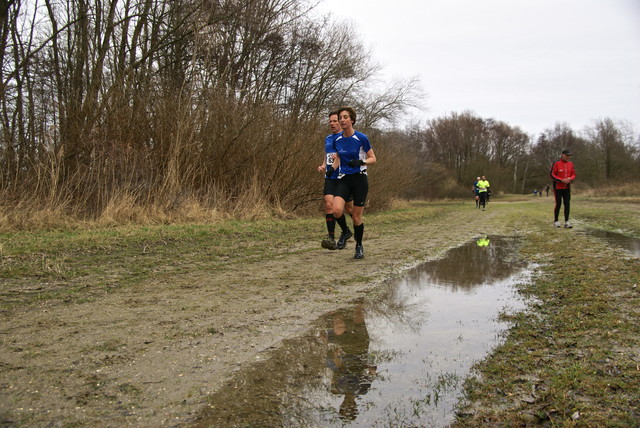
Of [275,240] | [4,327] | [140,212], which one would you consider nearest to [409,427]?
[4,327]

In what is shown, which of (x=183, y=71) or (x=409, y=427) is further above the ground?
(x=183, y=71)

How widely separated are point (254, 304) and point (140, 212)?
7070 mm

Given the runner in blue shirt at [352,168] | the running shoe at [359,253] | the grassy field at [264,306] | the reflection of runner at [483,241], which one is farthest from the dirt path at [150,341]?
the reflection of runner at [483,241]

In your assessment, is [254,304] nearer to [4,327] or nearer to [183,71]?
[4,327]

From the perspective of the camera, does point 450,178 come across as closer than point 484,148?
Yes

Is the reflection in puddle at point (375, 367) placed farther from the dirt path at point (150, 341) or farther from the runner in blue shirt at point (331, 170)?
the runner in blue shirt at point (331, 170)

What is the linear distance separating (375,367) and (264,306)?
1557 mm

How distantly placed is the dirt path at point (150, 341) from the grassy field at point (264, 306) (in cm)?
1

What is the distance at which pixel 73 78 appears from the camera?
12602 mm

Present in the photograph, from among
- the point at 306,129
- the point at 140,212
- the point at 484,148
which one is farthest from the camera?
the point at 484,148

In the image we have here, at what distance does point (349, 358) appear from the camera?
114 inches

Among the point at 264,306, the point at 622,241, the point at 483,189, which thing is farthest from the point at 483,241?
the point at 483,189

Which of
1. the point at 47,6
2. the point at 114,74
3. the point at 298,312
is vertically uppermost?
the point at 47,6

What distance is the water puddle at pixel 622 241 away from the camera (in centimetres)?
758
